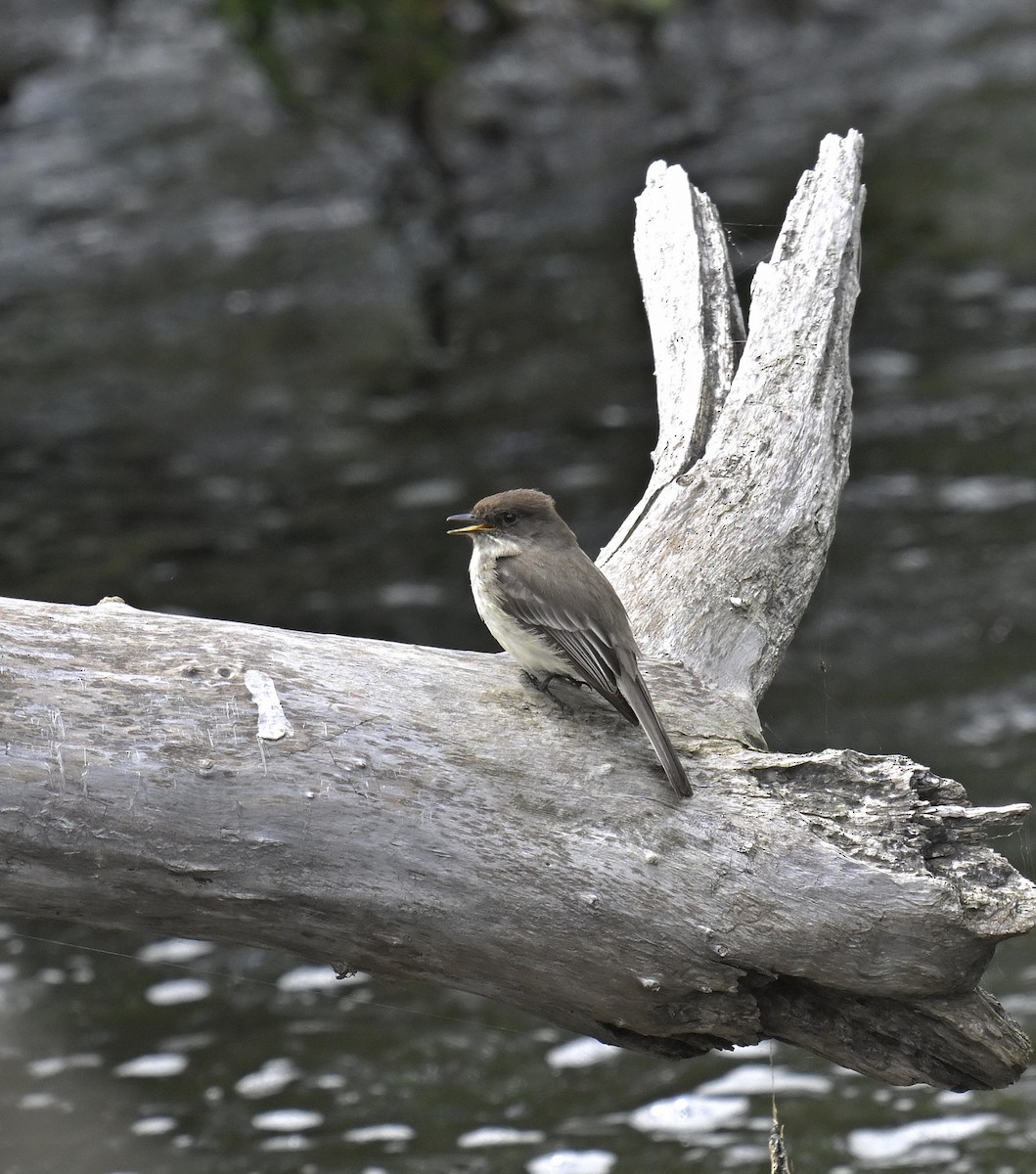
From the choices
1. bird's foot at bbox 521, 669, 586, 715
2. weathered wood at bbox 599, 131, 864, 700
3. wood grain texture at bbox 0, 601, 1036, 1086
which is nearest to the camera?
wood grain texture at bbox 0, 601, 1036, 1086

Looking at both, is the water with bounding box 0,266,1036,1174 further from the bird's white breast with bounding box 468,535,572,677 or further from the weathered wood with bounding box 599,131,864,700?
the bird's white breast with bounding box 468,535,572,677

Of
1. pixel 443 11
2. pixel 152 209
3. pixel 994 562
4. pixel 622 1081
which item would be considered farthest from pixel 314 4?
pixel 622 1081

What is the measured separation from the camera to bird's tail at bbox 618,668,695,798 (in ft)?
11.7

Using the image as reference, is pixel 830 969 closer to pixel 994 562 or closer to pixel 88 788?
pixel 88 788

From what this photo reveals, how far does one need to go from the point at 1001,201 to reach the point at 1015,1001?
930cm

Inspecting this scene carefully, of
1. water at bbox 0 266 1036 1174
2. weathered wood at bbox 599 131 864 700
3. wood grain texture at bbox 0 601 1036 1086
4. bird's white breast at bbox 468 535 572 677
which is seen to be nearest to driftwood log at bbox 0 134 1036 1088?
wood grain texture at bbox 0 601 1036 1086

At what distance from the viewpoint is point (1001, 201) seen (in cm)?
1350

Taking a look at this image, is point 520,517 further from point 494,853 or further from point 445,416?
point 445,416

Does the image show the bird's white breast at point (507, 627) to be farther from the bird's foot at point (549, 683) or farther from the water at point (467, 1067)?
the water at point (467, 1067)

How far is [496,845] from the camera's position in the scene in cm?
353

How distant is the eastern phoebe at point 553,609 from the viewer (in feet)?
12.2

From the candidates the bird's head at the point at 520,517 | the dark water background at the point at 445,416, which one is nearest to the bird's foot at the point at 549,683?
the bird's head at the point at 520,517

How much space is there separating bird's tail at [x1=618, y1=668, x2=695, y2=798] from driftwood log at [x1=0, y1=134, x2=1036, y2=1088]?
0.06m

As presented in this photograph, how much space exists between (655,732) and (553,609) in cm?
46
